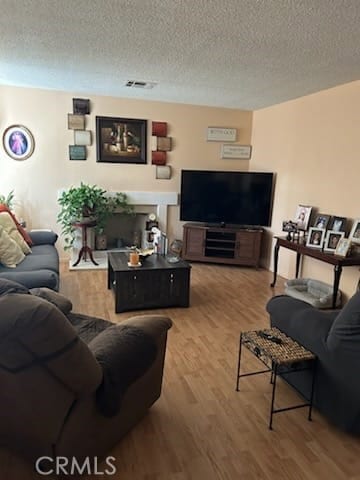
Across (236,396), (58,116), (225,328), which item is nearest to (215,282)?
(225,328)

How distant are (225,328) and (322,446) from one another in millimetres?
1454

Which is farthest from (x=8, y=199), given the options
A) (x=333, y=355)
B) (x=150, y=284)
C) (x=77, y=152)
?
(x=333, y=355)

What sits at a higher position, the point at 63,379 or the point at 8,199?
the point at 8,199

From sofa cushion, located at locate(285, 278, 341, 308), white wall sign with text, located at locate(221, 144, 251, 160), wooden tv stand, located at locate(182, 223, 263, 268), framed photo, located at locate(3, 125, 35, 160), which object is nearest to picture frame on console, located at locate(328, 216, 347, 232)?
sofa cushion, located at locate(285, 278, 341, 308)

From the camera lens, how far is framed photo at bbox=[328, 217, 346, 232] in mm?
3770

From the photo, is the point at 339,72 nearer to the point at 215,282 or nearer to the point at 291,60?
the point at 291,60

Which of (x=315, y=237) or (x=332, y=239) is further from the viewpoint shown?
(x=315, y=237)

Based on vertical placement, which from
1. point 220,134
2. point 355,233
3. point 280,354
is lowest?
point 280,354

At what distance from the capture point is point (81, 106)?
195 inches

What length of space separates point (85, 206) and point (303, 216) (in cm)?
287

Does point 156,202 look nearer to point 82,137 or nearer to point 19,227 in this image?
point 82,137

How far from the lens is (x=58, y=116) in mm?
4922

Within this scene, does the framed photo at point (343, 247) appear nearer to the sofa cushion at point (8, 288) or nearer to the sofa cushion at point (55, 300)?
the sofa cushion at point (55, 300)

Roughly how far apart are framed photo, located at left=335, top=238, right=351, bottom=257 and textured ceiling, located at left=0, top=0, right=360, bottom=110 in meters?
1.63
